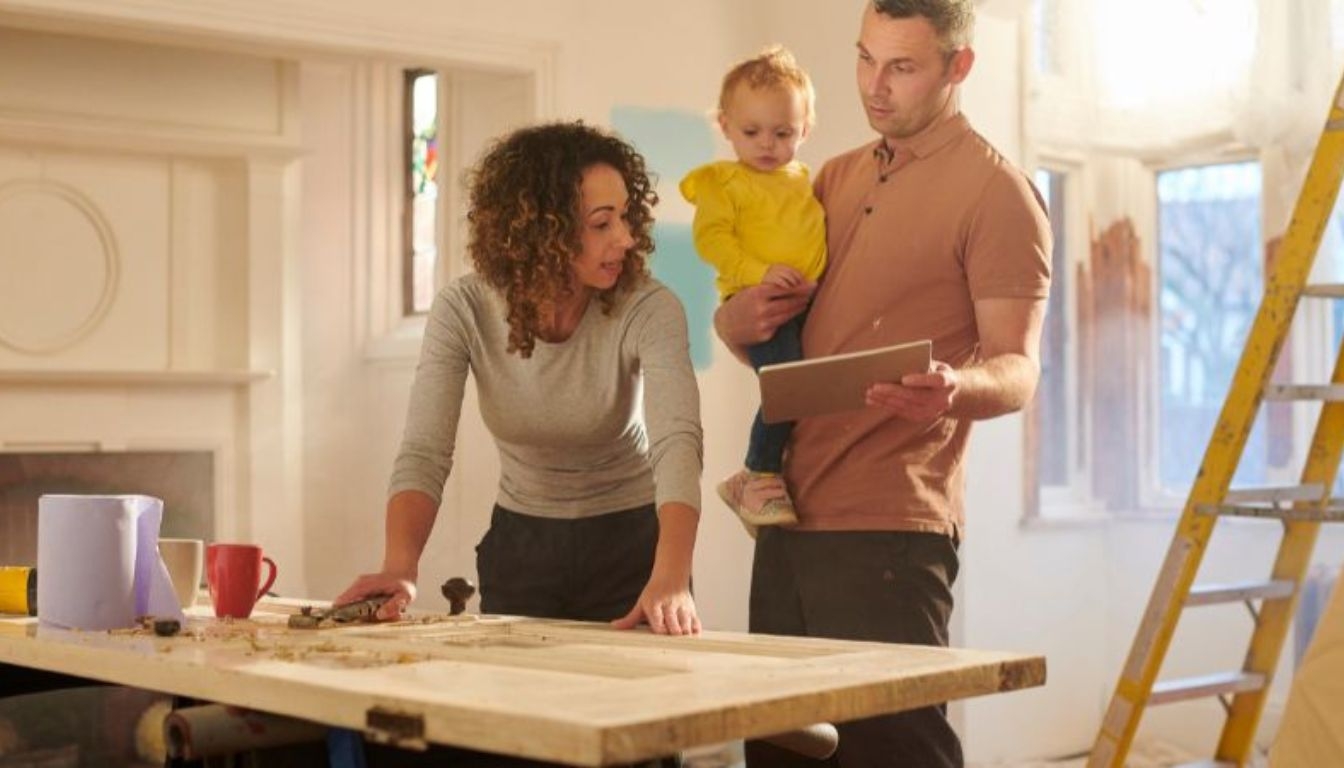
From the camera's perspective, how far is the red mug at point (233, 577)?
7.92ft

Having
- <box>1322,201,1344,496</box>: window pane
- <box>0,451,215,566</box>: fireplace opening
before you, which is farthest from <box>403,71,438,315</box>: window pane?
<box>1322,201,1344,496</box>: window pane

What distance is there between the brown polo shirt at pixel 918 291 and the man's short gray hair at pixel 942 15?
0.11 meters

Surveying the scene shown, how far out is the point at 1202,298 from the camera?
18.5 feet

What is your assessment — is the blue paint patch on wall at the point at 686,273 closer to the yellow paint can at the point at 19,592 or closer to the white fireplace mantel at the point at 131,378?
the white fireplace mantel at the point at 131,378

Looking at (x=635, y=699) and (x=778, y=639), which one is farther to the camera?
(x=778, y=639)

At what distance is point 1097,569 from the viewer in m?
5.79

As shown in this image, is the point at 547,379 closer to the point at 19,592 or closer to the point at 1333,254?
the point at 19,592

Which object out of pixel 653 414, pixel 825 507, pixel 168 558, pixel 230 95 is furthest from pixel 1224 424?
pixel 230 95

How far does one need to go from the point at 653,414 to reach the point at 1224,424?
1.69 meters

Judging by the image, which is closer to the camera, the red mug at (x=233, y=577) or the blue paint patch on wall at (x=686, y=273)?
the red mug at (x=233, y=577)

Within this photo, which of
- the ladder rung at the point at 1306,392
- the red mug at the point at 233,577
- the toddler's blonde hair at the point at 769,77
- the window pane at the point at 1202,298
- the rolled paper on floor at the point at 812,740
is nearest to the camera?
the rolled paper on floor at the point at 812,740

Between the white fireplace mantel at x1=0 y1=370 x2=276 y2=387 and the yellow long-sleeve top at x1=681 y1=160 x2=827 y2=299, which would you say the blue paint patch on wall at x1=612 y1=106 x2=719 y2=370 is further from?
the yellow long-sleeve top at x1=681 y1=160 x2=827 y2=299

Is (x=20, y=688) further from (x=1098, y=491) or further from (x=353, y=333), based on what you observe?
(x=353, y=333)

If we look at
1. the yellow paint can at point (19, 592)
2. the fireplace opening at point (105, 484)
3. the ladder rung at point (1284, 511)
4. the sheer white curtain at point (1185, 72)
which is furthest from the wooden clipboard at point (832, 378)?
the fireplace opening at point (105, 484)
